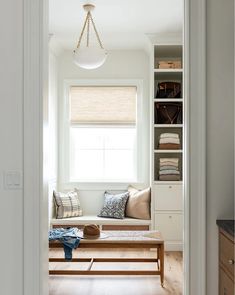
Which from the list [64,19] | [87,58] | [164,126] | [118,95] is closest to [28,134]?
[87,58]

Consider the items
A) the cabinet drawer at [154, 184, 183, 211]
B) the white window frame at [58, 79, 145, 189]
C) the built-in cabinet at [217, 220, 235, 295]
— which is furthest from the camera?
the white window frame at [58, 79, 145, 189]

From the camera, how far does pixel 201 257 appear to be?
2.62m

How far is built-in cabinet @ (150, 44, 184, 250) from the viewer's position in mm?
5793

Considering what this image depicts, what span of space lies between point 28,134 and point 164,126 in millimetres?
3562

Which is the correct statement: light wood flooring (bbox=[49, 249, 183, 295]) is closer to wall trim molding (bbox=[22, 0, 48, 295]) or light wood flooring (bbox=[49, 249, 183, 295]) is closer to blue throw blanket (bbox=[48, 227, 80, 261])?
blue throw blanket (bbox=[48, 227, 80, 261])

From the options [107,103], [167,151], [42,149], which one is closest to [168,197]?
[167,151]

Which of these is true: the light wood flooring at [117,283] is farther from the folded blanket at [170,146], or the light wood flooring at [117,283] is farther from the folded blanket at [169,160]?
the folded blanket at [170,146]

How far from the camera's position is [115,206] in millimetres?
6016

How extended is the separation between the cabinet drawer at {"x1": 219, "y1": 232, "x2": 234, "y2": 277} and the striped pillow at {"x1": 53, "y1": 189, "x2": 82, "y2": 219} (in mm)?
3690

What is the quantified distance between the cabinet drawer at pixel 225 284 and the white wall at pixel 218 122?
0.07 meters

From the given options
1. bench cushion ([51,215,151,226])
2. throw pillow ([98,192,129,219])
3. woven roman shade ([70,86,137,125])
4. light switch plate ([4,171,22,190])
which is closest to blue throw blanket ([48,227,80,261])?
bench cushion ([51,215,151,226])

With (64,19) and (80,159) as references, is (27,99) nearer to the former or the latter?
(64,19)

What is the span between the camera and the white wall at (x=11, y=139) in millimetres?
2541

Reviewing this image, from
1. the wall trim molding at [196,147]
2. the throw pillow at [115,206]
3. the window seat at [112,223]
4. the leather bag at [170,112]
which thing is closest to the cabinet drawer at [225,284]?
the wall trim molding at [196,147]
